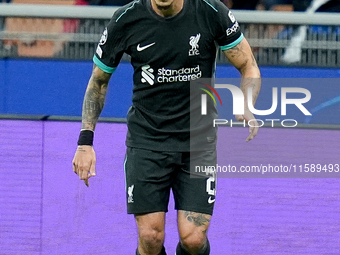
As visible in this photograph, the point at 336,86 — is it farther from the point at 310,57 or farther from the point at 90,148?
the point at 90,148

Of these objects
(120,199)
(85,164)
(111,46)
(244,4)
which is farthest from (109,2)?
(85,164)

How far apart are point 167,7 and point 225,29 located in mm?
364

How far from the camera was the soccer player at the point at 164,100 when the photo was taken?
387 cm

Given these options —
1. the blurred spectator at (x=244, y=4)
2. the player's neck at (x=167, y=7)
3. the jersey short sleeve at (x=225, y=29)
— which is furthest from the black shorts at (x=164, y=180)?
the blurred spectator at (x=244, y=4)

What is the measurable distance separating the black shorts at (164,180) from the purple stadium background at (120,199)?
0.85 m

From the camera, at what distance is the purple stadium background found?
4.82 meters

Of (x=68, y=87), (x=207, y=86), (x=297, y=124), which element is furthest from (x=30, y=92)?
(x=297, y=124)

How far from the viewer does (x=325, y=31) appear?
187 inches

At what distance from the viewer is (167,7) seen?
3773mm

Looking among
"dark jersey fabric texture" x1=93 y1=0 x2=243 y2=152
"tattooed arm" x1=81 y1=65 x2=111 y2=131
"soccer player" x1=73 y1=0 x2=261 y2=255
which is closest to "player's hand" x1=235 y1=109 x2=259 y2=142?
"soccer player" x1=73 y1=0 x2=261 y2=255

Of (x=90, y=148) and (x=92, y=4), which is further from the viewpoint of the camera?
(x=92, y=4)

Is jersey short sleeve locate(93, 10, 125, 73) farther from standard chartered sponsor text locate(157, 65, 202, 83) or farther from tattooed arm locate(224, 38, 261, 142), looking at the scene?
tattooed arm locate(224, 38, 261, 142)

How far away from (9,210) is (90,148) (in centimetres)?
130

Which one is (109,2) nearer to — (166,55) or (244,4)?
(244,4)
